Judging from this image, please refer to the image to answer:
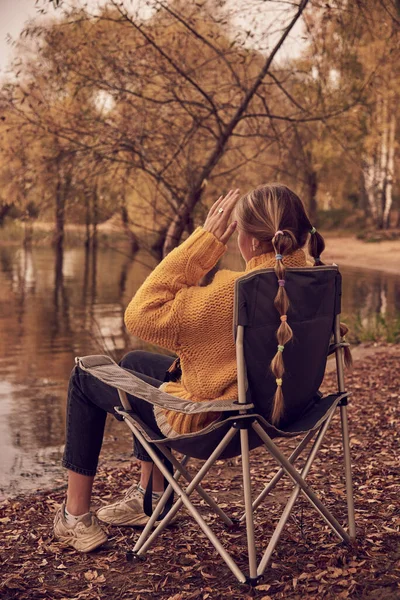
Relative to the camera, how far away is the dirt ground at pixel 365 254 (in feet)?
97.4

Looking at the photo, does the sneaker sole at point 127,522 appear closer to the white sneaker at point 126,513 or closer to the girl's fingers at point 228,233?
the white sneaker at point 126,513

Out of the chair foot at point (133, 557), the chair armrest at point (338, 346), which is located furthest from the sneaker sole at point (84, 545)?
the chair armrest at point (338, 346)

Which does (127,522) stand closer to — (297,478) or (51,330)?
(297,478)

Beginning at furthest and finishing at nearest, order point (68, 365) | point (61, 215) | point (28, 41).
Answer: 1. point (68, 365)
2. point (61, 215)
3. point (28, 41)

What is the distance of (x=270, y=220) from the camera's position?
304 cm

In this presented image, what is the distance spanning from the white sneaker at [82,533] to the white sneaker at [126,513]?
0.23 m

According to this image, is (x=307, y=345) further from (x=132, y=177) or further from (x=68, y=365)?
(x=68, y=365)

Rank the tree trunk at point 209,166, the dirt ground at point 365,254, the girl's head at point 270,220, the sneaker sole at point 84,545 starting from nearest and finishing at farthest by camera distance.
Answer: the girl's head at point 270,220, the sneaker sole at point 84,545, the tree trunk at point 209,166, the dirt ground at point 365,254

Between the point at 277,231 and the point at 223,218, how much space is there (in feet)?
0.83

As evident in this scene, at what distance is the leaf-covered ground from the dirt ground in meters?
23.1

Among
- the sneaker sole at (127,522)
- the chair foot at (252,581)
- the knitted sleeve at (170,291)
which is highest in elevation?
the knitted sleeve at (170,291)

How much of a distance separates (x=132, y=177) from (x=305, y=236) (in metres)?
5.71

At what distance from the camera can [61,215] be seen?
28.1 ft

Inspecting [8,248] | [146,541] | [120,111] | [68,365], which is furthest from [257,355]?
[8,248]
